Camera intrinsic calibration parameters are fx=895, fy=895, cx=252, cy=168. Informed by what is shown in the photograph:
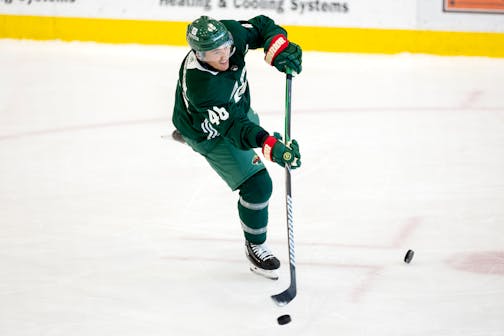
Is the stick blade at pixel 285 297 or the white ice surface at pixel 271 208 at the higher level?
the stick blade at pixel 285 297

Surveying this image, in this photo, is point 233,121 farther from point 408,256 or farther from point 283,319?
point 408,256

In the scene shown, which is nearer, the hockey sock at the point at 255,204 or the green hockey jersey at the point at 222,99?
the green hockey jersey at the point at 222,99

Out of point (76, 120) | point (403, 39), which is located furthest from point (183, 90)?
point (403, 39)

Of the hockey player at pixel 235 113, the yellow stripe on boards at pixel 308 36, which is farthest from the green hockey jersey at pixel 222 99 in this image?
the yellow stripe on boards at pixel 308 36

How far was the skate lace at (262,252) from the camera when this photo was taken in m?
3.50

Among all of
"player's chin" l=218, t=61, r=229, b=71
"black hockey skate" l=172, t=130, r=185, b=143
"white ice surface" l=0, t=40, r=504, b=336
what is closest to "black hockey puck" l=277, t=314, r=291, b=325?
"white ice surface" l=0, t=40, r=504, b=336

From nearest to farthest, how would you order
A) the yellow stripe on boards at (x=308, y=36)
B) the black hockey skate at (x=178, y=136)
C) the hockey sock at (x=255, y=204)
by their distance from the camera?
the hockey sock at (x=255, y=204) < the black hockey skate at (x=178, y=136) < the yellow stripe on boards at (x=308, y=36)

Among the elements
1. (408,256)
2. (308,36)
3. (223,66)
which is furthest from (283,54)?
(308,36)

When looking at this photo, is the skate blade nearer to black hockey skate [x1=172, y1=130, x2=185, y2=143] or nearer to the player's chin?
black hockey skate [x1=172, y1=130, x2=185, y2=143]

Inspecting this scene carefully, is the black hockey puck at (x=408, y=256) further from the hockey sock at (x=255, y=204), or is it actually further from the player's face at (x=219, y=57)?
the player's face at (x=219, y=57)

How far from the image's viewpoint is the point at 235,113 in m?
3.19

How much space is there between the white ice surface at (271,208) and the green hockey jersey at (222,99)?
2.00 ft

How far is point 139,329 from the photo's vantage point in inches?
120

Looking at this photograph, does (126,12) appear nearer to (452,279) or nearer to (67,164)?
(67,164)
